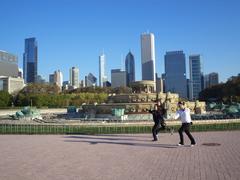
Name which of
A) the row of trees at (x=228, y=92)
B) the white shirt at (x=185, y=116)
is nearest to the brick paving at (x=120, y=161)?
the white shirt at (x=185, y=116)

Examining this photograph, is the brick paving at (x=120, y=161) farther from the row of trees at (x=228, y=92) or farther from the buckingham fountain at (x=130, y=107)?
the row of trees at (x=228, y=92)

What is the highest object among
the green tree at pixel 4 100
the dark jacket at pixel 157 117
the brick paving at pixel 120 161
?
the green tree at pixel 4 100

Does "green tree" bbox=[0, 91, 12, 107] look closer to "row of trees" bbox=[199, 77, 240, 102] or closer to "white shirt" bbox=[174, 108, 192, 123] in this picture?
"row of trees" bbox=[199, 77, 240, 102]

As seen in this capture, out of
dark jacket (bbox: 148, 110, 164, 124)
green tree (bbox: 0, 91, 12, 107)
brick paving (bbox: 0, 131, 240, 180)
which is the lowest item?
brick paving (bbox: 0, 131, 240, 180)

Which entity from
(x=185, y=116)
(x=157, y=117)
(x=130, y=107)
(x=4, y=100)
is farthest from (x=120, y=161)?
(x=4, y=100)

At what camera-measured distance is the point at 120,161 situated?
10758 millimetres

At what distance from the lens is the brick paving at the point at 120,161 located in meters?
8.79

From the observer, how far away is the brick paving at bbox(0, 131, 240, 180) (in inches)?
346

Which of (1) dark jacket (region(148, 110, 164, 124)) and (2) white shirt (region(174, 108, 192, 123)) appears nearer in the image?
(2) white shirt (region(174, 108, 192, 123))

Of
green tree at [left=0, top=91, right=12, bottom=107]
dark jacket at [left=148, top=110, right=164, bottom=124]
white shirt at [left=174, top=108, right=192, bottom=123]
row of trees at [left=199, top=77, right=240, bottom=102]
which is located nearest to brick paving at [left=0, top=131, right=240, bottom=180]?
white shirt at [left=174, top=108, right=192, bottom=123]

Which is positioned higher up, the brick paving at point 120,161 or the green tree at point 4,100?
the green tree at point 4,100

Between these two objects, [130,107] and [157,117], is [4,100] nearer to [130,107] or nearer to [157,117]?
[130,107]

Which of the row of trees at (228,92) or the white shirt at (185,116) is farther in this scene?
the row of trees at (228,92)

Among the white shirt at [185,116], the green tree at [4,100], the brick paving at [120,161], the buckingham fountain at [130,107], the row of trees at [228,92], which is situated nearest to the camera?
the brick paving at [120,161]
